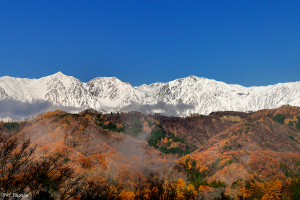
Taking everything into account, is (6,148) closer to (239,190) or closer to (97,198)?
(97,198)

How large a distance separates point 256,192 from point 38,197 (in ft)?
562

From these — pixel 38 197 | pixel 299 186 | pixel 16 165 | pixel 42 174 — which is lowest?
pixel 299 186

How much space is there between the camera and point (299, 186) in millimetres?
162000

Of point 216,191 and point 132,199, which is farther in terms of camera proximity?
point 216,191

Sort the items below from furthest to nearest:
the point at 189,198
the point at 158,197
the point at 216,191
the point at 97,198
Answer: the point at 216,191
the point at 189,198
the point at 158,197
the point at 97,198

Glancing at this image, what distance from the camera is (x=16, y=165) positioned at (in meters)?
36.7

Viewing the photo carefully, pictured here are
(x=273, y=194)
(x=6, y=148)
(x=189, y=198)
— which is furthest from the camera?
(x=273, y=194)

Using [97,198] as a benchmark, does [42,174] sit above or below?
above

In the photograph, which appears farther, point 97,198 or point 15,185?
point 97,198

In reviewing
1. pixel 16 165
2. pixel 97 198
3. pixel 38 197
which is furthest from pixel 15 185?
pixel 97 198

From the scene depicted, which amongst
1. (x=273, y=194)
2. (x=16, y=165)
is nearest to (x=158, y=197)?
(x=16, y=165)

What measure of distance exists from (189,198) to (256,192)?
A: 194 feet

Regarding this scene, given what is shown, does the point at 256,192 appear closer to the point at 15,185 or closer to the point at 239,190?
the point at 239,190

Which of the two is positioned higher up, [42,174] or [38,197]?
[42,174]
